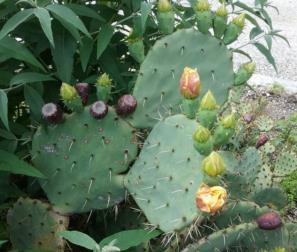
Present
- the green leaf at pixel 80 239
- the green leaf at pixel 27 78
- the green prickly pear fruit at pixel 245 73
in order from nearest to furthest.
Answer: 1. the green leaf at pixel 80 239
2. the green leaf at pixel 27 78
3. the green prickly pear fruit at pixel 245 73

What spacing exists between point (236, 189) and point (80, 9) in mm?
914

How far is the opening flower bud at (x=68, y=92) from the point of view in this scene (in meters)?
2.01

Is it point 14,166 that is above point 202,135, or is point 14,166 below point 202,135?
below

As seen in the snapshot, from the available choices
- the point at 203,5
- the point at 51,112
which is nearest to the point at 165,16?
the point at 203,5

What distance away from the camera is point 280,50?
261 inches

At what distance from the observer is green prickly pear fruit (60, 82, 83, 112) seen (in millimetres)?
2014

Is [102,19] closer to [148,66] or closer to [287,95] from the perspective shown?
[148,66]

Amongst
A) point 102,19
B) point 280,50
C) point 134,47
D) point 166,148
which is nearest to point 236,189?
point 166,148

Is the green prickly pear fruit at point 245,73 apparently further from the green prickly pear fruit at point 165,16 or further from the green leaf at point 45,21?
the green leaf at point 45,21

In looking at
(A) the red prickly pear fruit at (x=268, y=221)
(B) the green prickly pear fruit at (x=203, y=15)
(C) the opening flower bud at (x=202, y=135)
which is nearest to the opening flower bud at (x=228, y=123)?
(C) the opening flower bud at (x=202, y=135)

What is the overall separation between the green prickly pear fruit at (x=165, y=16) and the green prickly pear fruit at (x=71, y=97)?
1.37ft

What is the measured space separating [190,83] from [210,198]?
1.31 feet

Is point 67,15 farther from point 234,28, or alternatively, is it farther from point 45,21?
point 234,28

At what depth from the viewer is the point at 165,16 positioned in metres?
2.17
